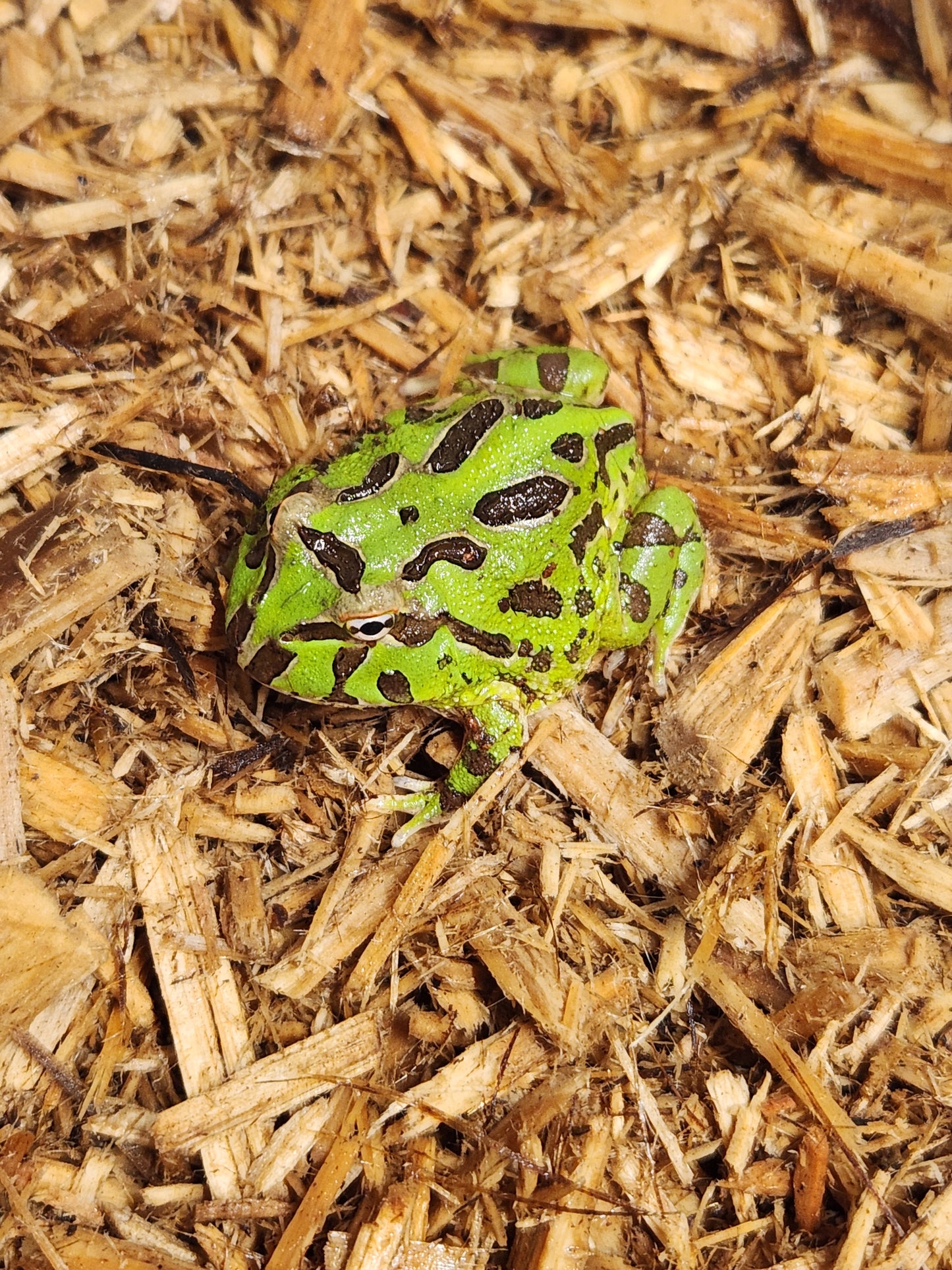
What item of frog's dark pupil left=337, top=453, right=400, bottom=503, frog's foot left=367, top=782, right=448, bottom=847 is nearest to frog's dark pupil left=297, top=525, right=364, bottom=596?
frog's dark pupil left=337, top=453, right=400, bottom=503

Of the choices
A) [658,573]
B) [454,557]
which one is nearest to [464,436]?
[454,557]

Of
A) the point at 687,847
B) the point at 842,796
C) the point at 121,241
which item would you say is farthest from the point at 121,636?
the point at 842,796

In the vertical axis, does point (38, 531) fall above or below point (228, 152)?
below

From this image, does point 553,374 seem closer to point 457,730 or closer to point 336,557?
point 336,557

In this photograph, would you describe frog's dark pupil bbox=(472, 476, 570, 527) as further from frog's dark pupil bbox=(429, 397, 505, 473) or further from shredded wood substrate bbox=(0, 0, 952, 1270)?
shredded wood substrate bbox=(0, 0, 952, 1270)

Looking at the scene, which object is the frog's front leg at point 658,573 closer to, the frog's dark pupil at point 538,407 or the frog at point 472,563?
the frog at point 472,563

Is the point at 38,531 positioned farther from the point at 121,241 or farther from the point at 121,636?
the point at 121,241
